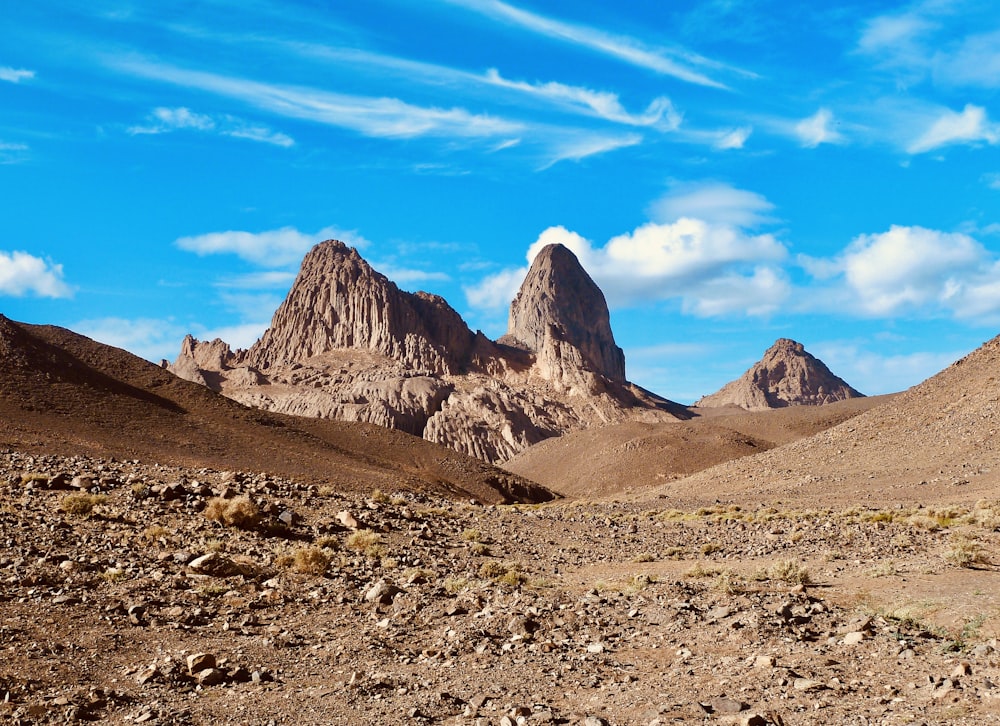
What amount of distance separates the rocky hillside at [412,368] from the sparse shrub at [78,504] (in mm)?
100739

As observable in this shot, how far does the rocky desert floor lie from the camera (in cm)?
851

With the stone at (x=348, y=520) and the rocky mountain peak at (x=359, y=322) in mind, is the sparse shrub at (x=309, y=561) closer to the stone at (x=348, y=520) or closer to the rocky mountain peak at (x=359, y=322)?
the stone at (x=348, y=520)

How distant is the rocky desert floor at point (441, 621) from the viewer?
8.51 m

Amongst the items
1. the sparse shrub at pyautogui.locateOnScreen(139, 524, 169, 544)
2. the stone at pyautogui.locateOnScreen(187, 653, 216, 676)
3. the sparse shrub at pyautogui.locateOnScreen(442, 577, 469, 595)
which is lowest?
the stone at pyautogui.locateOnScreen(187, 653, 216, 676)

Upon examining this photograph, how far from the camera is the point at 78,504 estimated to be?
16328 mm

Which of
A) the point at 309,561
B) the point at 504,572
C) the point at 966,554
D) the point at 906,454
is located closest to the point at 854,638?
the point at 504,572

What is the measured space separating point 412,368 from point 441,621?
133 meters

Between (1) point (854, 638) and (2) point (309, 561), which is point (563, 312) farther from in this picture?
(1) point (854, 638)

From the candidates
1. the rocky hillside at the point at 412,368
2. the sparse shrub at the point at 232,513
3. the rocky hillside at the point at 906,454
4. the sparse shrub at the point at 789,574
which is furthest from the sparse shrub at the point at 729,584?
the rocky hillside at the point at 412,368

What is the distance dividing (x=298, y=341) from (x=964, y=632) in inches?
6099

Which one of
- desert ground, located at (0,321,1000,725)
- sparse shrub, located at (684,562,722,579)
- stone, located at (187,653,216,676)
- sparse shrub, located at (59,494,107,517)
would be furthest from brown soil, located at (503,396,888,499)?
stone, located at (187,653,216,676)

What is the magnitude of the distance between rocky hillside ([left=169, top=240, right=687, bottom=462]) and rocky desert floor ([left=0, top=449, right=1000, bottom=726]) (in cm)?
9962

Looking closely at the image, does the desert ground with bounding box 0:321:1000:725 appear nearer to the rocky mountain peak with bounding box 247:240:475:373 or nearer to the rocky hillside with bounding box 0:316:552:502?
the rocky hillside with bounding box 0:316:552:502

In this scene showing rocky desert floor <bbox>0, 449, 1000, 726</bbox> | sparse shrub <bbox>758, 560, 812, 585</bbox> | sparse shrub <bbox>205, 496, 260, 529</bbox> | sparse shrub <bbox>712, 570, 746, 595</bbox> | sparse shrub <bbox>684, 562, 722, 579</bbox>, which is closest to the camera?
rocky desert floor <bbox>0, 449, 1000, 726</bbox>
